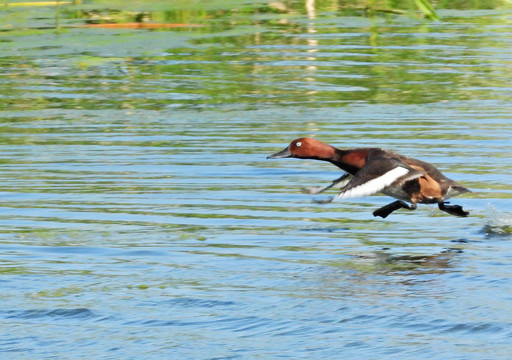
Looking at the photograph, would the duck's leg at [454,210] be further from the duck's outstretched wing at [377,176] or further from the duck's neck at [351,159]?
the duck's neck at [351,159]

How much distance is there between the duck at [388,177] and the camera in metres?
7.62

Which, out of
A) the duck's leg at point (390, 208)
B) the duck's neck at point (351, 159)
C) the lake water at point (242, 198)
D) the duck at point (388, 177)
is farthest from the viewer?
the duck's neck at point (351, 159)

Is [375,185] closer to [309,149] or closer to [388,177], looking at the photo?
[388,177]

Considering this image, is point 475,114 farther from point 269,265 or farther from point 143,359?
point 143,359

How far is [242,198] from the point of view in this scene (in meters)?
8.94

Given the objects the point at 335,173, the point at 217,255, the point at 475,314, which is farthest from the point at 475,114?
the point at 475,314

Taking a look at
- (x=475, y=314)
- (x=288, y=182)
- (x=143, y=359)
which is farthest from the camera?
(x=288, y=182)

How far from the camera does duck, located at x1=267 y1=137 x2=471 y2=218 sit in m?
7.62

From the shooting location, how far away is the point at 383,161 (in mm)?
7797

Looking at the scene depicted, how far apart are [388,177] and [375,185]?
21 centimetres

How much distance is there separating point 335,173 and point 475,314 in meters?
4.12

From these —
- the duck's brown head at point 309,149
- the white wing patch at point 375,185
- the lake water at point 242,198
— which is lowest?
the lake water at point 242,198

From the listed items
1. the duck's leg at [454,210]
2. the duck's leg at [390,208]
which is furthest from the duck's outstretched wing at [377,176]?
the duck's leg at [454,210]

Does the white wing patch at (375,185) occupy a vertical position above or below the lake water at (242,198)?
above
